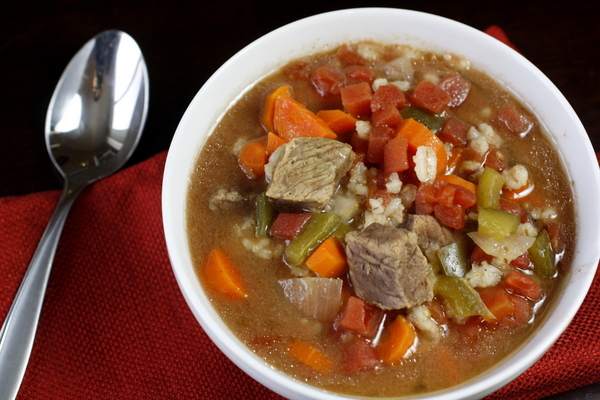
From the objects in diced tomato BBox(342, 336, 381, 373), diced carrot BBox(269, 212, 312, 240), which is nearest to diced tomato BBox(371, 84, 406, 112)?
diced carrot BBox(269, 212, 312, 240)

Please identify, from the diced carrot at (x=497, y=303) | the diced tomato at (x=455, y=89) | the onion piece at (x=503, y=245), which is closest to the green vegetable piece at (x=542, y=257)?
the onion piece at (x=503, y=245)

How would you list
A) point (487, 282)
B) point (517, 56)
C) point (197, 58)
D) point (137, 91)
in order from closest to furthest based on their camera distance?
point (487, 282)
point (517, 56)
point (137, 91)
point (197, 58)

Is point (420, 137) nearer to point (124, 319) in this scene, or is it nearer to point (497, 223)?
point (497, 223)

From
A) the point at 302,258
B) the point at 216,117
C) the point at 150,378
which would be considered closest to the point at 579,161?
the point at 302,258

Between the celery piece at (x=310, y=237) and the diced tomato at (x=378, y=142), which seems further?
the diced tomato at (x=378, y=142)

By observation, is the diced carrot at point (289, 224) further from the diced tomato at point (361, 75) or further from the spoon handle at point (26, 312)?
the spoon handle at point (26, 312)

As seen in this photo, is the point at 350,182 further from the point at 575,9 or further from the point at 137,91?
the point at 575,9

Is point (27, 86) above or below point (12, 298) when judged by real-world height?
above

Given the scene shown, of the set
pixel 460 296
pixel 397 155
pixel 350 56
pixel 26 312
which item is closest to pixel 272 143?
pixel 397 155
